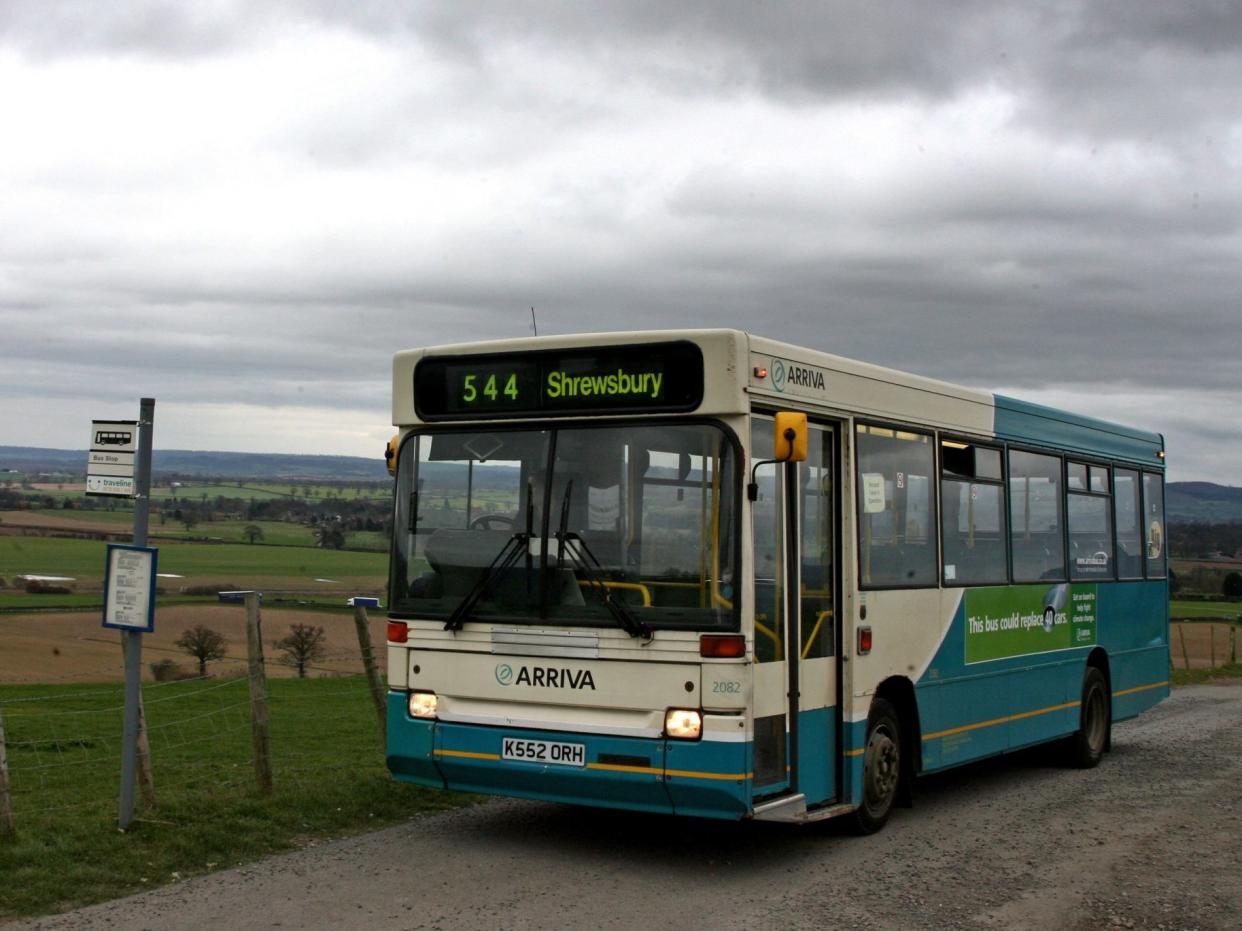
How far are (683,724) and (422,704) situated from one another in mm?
1671

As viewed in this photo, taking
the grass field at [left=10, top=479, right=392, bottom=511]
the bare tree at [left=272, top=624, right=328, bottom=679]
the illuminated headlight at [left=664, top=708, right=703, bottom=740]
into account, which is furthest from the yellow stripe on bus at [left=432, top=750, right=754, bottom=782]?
the grass field at [left=10, top=479, right=392, bottom=511]

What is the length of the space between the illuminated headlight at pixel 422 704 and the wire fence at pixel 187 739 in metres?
1.74

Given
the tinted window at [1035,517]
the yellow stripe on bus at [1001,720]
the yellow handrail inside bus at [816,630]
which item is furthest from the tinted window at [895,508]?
the tinted window at [1035,517]

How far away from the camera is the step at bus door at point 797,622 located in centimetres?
801

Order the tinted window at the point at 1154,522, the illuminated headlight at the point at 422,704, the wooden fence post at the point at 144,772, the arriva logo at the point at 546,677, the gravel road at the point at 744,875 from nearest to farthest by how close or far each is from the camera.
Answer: the gravel road at the point at 744,875 < the arriva logo at the point at 546,677 < the illuminated headlight at the point at 422,704 < the wooden fence post at the point at 144,772 < the tinted window at the point at 1154,522

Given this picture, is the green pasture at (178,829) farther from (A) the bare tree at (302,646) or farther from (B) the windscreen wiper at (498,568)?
(A) the bare tree at (302,646)

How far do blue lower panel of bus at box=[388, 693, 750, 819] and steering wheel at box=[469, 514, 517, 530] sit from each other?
113cm

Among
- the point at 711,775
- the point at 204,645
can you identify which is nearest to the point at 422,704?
the point at 711,775

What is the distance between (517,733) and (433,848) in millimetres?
1020

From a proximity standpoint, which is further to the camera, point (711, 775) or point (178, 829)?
point (178, 829)

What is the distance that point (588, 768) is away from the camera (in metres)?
7.89

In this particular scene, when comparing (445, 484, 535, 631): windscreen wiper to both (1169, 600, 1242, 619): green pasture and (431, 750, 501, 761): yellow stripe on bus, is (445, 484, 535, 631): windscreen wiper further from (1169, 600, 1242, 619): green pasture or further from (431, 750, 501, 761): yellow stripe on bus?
(1169, 600, 1242, 619): green pasture

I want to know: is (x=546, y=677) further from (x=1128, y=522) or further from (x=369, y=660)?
(x=1128, y=522)

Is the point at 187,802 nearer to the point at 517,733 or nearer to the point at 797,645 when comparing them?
the point at 517,733
